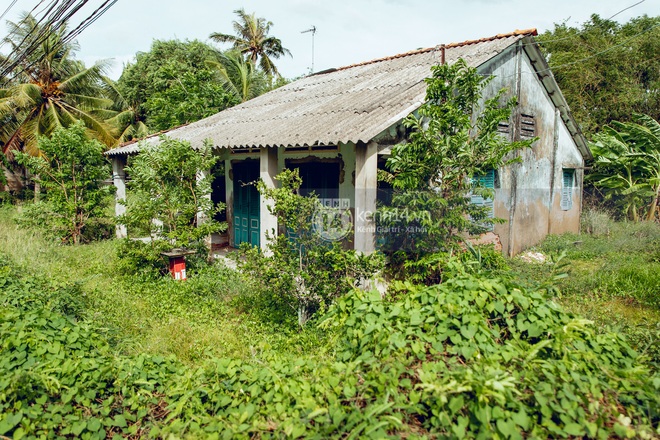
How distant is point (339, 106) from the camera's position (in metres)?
8.32

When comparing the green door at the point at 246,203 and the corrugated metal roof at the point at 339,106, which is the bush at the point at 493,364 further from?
the green door at the point at 246,203

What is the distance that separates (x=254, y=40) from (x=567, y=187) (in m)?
19.5

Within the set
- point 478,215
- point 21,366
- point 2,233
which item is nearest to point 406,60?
point 478,215

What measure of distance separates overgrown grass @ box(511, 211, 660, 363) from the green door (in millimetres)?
5239

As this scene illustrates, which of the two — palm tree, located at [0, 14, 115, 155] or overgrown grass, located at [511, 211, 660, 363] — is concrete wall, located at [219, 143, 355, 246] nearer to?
overgrown grass, located at [511, 211, 660, 363]

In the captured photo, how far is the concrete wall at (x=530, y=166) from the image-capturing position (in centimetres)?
893

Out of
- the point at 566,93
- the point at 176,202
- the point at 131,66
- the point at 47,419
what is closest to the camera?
the point at 47,419

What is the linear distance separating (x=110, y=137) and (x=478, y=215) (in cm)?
1587

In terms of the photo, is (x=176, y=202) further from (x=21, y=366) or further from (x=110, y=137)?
(x=110, y=137)

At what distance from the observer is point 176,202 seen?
7.58m

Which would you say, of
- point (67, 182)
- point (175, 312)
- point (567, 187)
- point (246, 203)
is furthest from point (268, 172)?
point (567, 187)

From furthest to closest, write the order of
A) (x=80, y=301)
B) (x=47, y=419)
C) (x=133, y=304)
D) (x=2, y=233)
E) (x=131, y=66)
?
(x=131, y=66) → (x=2, y=233) → (x=133, y=304) → (x=80, y=301) → (x=47, y=419)

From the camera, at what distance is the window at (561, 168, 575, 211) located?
11.2m

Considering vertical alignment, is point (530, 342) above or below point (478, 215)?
below
